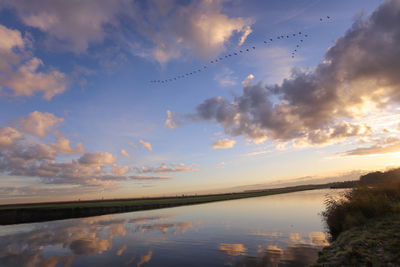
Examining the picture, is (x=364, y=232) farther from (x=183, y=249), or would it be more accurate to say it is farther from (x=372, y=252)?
(x=183, y=249)

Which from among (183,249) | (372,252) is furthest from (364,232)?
(183,249)

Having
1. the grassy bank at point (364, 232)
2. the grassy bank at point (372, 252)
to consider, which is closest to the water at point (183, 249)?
the grassy bank at point (364, 232)

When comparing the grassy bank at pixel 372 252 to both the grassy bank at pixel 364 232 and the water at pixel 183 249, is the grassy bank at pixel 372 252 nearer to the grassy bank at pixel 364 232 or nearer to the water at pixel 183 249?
the grassy bank at pixel 364 232

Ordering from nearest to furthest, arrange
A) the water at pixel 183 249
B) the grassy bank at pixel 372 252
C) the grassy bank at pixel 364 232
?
the grassy bank at pixel 372 252 → the grassy bank at pixel 364 232 → the water at pixel 183 249

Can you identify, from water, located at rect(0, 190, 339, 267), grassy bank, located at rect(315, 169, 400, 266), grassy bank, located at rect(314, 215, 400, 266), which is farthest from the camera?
water, located at rect(0, 190, 339, 267)

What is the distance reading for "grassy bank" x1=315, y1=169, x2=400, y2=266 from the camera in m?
13.7

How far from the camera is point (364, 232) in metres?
18.8

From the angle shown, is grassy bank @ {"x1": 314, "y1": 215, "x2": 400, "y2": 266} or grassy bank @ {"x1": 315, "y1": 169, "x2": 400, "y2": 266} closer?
grassy bank @ {"x1": 314, "y1": 215, "x2": 400, "y2": 266}

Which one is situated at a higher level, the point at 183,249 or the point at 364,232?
the point at 364,232

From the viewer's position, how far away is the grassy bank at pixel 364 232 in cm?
1367

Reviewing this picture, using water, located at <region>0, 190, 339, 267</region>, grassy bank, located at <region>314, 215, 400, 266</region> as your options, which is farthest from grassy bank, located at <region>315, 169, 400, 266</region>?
water, located at <region>0, 190, 339, 267</region>

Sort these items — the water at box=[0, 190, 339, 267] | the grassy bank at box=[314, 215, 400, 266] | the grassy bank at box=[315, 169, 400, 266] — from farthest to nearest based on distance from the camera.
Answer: the water at box=[0, 190, 339, 267], the grassy bank at box=[315, 169, 400, 266], the grassy bank at box=[314, 215, 400, 266]

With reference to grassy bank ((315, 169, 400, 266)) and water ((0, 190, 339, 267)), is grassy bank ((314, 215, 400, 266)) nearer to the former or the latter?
grassy bank ((315, 169, 400, 266))

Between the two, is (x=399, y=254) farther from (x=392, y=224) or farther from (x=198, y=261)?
(x=198, y=261)
